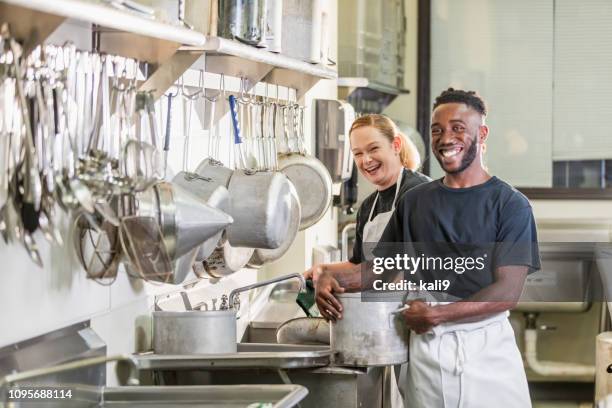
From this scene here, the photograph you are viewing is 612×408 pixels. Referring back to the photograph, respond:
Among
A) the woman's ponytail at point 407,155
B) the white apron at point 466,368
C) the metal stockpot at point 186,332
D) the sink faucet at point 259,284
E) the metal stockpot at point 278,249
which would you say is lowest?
the white apron at point 466,368

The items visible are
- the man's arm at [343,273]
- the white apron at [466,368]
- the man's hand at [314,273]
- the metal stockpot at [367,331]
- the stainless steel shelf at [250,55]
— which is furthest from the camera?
the man's arm at [343,273]

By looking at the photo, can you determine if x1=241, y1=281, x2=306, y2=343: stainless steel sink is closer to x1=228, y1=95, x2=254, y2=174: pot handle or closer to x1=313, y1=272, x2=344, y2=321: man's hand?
x1=313, y1=272, x2=344, y2=321: man's hand

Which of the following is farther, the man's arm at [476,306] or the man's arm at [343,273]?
the man's arm at [343,273]

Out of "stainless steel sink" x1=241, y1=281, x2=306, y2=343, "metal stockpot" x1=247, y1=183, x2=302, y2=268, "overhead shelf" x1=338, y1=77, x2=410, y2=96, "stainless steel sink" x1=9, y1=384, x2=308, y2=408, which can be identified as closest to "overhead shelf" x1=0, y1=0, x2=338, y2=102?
"metal stockpot" x1=247, y1=183, x2=302, y2=268

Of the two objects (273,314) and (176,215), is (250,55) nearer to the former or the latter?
(176,215)

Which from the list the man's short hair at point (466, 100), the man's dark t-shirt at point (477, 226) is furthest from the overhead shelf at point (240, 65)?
Result: the man's dark t-shirt at point (477, 226)

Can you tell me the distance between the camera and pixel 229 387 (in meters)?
1.98

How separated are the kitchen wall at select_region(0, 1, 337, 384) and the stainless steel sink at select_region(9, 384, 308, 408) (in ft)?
0.36

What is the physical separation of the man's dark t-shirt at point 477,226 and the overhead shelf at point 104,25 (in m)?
0.95

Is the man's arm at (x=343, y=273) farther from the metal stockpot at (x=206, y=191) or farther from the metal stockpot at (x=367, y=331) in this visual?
the metal stockpot at (x=206, y=191)

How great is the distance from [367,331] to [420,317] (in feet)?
0.46

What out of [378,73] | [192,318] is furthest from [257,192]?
[378,73]

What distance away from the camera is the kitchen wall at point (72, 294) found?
1.70 meters

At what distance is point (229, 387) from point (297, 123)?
4.25ft
